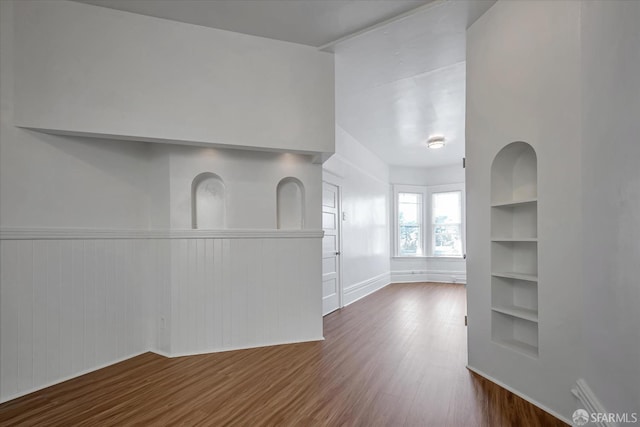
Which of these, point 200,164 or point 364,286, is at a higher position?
Result: point 200,164

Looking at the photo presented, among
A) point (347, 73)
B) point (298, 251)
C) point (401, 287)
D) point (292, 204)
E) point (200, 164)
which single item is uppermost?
point (347, 73)

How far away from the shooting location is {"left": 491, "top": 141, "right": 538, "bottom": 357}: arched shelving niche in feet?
8.88

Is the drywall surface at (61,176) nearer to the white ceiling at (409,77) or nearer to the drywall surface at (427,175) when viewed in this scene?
the white ceiling at (409,77)

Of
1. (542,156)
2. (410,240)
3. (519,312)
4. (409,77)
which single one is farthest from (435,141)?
(519,312)

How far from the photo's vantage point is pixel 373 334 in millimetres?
4152

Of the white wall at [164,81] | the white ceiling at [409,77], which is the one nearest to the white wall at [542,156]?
the white ceiling at [409,77]

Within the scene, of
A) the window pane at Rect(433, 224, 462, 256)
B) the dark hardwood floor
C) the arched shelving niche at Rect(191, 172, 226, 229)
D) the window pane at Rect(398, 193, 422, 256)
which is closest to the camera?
the dark hardwood floor

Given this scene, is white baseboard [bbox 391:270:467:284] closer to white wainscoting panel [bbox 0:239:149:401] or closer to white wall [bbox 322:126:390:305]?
white wall [bbox 322:126:390:305]

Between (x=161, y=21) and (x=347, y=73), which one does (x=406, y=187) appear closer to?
(x=347, y=73)

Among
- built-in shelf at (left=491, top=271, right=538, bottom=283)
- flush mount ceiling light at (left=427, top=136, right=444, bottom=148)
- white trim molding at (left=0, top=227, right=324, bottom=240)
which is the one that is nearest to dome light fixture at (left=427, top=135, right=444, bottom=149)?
flush mount ceiling light at (left=427, top=136, right=444, bottom=148)

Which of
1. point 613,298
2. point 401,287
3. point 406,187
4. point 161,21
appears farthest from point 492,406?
point 406,187

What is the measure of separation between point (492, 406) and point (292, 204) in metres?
2.78

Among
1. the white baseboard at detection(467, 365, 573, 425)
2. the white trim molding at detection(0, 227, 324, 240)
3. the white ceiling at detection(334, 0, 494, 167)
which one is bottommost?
the white baseboard at detection(467, 365, 573, 425)

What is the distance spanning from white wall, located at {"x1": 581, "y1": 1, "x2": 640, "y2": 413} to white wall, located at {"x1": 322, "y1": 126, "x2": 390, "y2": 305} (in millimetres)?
3709
